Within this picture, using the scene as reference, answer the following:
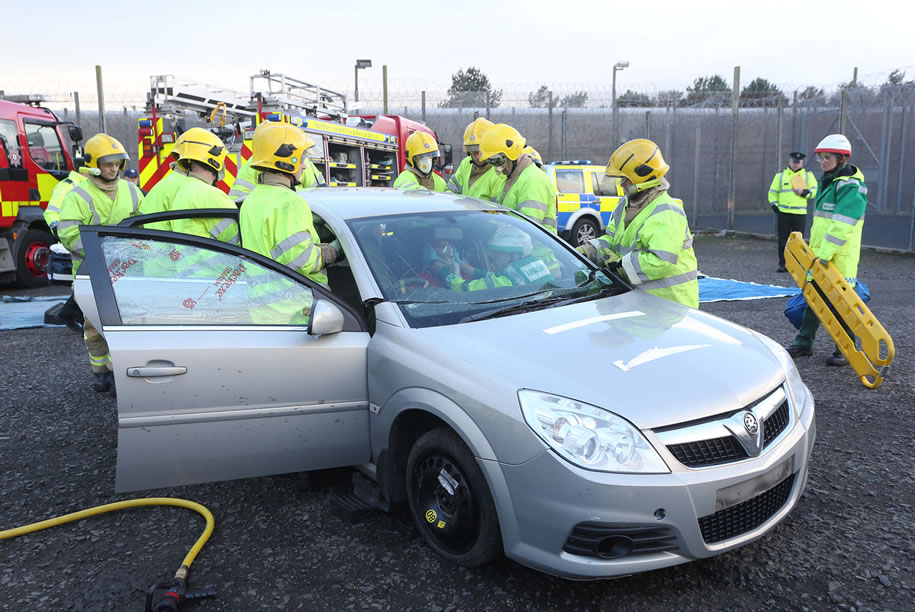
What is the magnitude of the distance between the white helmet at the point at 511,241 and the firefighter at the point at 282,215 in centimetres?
83

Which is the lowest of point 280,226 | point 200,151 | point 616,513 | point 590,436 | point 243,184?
point 616,513

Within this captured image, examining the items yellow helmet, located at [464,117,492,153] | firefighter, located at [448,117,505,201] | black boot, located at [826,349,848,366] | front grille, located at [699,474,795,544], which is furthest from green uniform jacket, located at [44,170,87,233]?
black boot, located at [826,349,848,366]

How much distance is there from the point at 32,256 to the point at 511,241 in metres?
9.44

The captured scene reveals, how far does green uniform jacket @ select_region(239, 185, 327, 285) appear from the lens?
11.1 ft

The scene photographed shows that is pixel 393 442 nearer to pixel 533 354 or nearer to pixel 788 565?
pixel 533 354

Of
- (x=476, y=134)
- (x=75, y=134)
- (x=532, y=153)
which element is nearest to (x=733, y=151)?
(x=532, y=153)

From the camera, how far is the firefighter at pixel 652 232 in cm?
387

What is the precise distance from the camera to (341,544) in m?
3.05

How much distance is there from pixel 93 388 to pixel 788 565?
5084mm

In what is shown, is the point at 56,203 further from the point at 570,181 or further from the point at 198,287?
the point at 570,181

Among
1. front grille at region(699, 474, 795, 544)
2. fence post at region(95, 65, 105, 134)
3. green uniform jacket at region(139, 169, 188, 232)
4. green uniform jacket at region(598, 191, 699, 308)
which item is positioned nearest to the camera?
front grille at region(699, 474, 795, 544)

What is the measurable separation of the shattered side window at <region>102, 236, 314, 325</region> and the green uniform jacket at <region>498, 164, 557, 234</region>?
269cm

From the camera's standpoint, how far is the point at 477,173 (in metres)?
6.12

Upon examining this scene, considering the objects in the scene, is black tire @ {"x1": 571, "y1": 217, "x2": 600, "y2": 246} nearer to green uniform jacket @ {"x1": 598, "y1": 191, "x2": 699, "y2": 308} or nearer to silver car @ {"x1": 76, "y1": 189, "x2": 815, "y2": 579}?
green uniform jacket @ {"x1": 598, "y1": 191, "x2": 699, "y2": 308}
